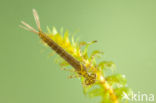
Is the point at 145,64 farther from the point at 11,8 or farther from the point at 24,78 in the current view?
the point at 11,8

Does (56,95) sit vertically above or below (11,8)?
below

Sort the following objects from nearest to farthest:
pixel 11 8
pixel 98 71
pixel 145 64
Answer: pixel 98 71
pixel 145 64
pixel 11 8

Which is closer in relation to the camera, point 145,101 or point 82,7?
point 145,101

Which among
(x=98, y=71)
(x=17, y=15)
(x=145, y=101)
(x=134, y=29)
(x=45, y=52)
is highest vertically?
(x=17, y=15)

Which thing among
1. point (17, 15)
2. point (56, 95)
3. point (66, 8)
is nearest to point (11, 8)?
point (17, 15)

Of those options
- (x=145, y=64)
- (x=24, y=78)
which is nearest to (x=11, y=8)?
(x=24, y=78)

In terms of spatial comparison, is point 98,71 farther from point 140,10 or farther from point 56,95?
point 140,10

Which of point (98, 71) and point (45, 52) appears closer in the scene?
point (98, 71)

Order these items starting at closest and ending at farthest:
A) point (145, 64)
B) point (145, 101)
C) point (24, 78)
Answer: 1. point (145, 101)
2. point (145, 64)
3. point (24, 78)

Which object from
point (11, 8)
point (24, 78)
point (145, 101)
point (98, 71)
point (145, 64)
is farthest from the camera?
point (11, 8)
